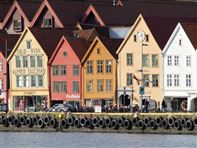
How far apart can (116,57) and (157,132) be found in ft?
106

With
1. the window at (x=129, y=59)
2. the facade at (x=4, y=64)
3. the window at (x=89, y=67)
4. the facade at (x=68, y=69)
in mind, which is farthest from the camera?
the facade at (x=4, y=64)

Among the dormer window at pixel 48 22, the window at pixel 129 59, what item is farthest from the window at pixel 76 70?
the dormer window at pixel 48 22

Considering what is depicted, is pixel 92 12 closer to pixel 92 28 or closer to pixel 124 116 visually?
pixel 92 28

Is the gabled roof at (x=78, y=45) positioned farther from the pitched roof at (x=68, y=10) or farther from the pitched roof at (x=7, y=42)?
the pitched roof at (x=68, y=10)

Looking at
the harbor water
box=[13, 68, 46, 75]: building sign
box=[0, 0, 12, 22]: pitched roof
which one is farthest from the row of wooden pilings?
box=[0, 0, 12, 22]: pitched roof

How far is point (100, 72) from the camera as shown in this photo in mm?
134500

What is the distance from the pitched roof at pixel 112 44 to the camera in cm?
13362

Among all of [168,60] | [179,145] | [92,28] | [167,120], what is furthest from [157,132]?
[92,28]

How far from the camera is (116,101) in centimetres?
13338

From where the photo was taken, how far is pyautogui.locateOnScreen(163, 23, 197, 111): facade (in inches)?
Result: 4973

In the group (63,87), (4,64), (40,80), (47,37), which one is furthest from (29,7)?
(63,87)

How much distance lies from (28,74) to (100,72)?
32.5 ft

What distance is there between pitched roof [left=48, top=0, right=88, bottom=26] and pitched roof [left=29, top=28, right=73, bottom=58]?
22.5 feet

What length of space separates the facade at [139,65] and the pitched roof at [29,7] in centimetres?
2276
